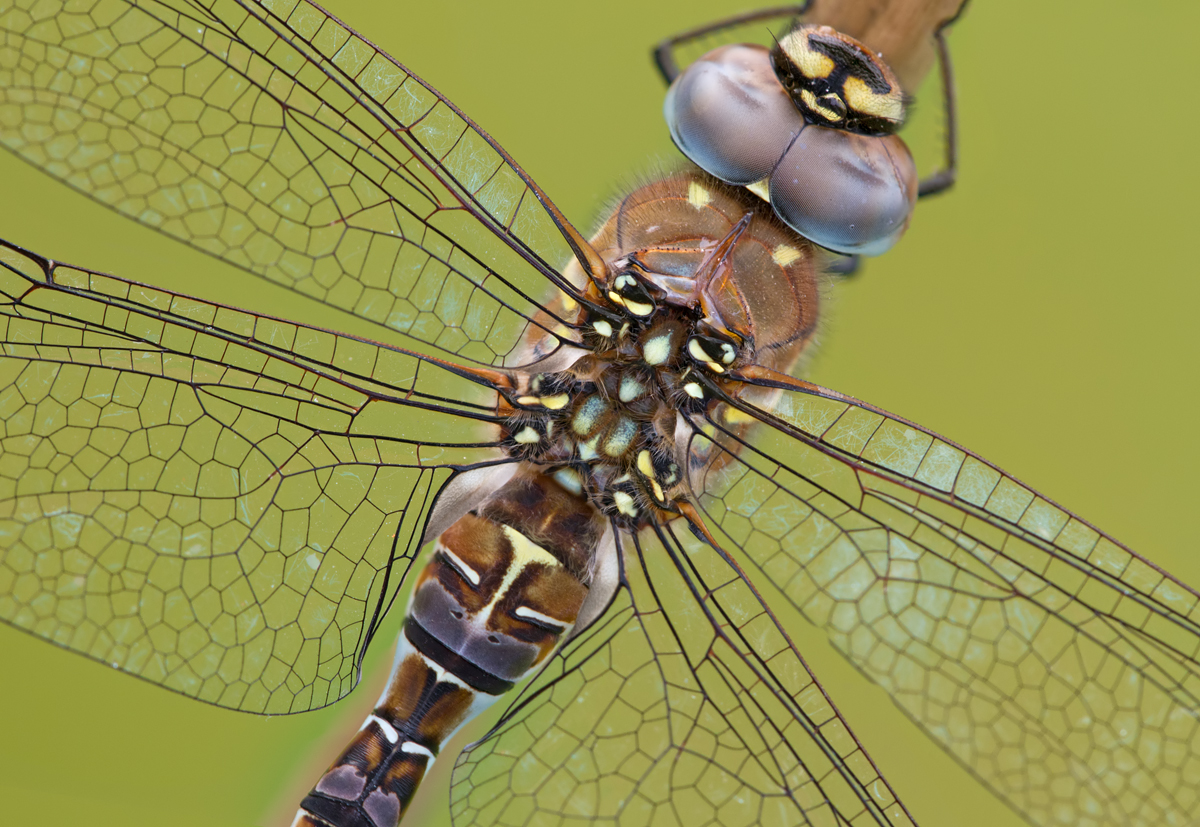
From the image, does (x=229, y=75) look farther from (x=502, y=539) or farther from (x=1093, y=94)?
(x=1093, y=94)

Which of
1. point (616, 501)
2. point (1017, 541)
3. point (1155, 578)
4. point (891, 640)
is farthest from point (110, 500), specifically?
point (1155, 578)

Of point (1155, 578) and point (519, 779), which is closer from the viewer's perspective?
point (1155, 578)

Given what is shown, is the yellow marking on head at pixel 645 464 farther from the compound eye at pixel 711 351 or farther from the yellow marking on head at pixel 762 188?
the yellow marking on head at pixel 762 188

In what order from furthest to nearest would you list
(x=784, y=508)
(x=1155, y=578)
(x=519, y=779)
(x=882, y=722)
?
(x=882, y=722) → (x=519, y=779) → (x=784, y=508) → (x=1155, y=578)

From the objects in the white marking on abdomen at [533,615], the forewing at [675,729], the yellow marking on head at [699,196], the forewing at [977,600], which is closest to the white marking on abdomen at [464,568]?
the white marking on abdomen at [533,615]

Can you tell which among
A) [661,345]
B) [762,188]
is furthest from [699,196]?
[661,345]

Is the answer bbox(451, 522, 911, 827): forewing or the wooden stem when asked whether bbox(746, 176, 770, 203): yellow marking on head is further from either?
bbox(451, 522, 911, 827): forewing

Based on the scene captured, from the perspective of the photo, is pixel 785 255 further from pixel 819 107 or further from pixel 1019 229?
pixel 1019 229
